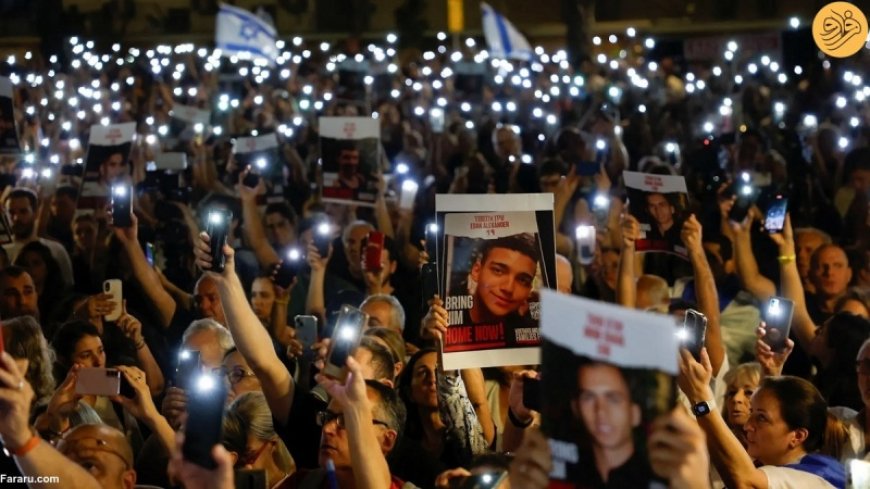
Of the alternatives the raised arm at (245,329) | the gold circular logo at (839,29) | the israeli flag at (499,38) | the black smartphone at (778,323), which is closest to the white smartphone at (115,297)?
the raised arm at (245,329)

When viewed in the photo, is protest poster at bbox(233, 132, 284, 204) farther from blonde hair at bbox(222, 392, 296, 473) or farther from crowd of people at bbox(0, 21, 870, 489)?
blonde hair at bbox(222, 392, 296, 473)

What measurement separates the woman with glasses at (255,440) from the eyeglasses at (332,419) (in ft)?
1.33

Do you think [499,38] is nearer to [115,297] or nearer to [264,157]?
[264,157]

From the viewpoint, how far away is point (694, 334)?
4355 mm

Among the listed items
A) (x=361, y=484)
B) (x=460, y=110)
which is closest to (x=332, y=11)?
(x=460, y=110)

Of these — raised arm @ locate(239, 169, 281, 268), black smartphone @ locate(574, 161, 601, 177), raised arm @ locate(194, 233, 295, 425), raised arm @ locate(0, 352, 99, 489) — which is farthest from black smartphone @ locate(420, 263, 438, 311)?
black smartphone @ locate(574, 161, 601, 177)

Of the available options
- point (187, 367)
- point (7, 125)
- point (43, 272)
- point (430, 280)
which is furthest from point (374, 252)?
A: point (7, 125)

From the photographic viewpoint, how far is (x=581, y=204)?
9.12 meters

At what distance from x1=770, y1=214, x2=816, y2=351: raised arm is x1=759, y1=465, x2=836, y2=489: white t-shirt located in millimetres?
2409

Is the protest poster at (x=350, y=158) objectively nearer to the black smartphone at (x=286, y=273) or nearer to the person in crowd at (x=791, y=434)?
the black smartphone at (x=286, y=273)

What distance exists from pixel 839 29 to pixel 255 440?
5.72m

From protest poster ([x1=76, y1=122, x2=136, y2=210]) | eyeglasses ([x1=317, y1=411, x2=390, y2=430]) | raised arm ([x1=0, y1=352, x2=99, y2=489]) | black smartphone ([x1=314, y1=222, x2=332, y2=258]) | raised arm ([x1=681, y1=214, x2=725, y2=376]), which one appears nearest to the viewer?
raised arm ([x1=0, y1=352, x2=99, y2=489])

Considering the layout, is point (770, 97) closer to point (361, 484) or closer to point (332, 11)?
point (361, 484)

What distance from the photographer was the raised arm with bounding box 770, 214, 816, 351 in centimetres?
675
